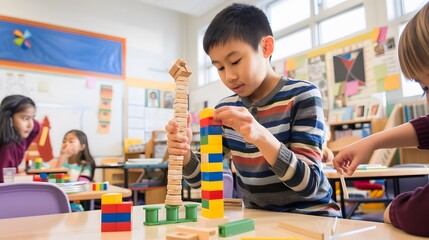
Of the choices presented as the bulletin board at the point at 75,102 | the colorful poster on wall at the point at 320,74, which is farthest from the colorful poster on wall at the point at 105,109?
the colorful poster on wall at the point at 320,74

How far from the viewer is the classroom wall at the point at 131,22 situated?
5094 mm

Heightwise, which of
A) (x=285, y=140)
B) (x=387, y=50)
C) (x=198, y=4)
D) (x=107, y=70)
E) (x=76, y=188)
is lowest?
(x=76, y=188)

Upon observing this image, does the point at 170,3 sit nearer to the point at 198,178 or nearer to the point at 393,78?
the point at 393,78

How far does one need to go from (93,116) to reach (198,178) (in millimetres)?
4681

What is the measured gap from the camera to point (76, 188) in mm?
1457

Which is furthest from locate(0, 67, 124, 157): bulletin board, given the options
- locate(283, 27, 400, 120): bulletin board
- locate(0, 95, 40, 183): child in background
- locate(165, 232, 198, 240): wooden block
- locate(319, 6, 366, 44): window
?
locate(165, 232, 198, 240): wooden block

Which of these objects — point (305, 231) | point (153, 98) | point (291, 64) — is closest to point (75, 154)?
point (153, 98)

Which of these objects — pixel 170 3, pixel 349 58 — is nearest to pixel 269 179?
pixel 349 58

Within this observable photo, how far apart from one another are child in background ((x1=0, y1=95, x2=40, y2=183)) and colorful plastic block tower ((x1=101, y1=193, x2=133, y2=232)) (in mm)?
2199

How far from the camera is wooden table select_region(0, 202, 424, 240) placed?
0.53m

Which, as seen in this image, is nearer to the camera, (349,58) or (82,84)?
(349,58)

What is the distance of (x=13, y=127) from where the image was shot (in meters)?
2.50

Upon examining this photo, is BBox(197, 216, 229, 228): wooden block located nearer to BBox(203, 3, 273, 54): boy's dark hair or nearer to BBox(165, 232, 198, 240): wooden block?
BBox(165, 232, 198, 240): wooden block

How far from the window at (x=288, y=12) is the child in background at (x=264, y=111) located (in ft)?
12.6
